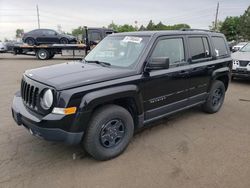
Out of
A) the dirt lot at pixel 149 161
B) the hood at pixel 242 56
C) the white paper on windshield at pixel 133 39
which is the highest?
the white paper on windshield at pixel 133 39

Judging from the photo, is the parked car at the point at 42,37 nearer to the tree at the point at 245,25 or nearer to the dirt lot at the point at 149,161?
the dirt lot at the point at 149,161

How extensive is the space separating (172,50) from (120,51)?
Answer: 924 mm

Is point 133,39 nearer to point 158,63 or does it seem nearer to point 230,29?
point 158,63

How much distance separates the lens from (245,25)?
46625 millimetres

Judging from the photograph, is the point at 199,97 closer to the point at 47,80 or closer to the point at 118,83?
the point at 118,83

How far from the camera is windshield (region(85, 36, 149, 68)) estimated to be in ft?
11.8

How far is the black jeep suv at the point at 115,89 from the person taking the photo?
9.23 feet

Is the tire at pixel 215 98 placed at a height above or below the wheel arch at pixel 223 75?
below

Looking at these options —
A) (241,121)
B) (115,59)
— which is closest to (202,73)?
(241,121)


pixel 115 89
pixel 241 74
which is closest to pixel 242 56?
pixel 241 74

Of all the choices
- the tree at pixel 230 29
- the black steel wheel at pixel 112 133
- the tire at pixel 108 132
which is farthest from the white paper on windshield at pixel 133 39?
the tree at pixel 230 29

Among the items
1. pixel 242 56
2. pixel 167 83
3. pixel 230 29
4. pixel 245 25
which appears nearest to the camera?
pixel 167 83

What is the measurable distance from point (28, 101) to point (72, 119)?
2.79ft

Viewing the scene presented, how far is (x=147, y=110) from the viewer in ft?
12.0
